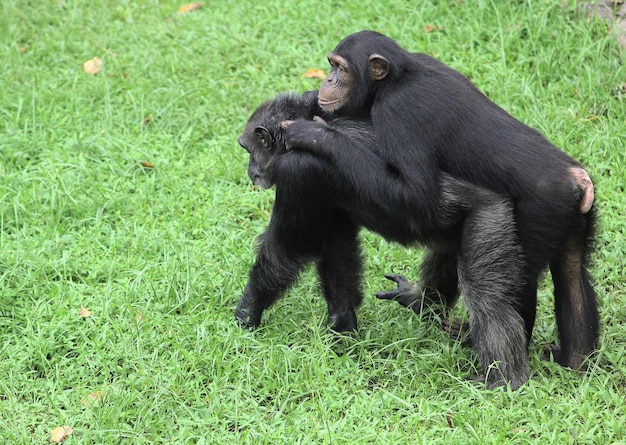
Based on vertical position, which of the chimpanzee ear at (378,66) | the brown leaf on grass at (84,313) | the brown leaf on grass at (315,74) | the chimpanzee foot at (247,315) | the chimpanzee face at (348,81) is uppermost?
the chimpanzee ear at (378,66)

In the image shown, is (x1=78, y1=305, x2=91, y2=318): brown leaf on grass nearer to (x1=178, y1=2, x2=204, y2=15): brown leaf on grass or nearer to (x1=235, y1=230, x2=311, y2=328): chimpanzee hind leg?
(x1=235, y1=230, x2=311, y2=328): chimpanzee hind leg

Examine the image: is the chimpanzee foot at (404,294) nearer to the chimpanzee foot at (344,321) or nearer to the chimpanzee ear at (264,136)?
the chimpanzee foot at (344,321)

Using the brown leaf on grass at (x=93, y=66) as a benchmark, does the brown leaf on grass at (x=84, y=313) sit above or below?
below

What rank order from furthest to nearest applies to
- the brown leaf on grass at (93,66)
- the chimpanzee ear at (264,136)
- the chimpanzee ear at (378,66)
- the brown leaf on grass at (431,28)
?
the brown leaf on grass at (93,66) → the brown leaf on grass at (431,28) → the chimpanzee ear at (264,136) → the chimpanzee ear at (378,66)

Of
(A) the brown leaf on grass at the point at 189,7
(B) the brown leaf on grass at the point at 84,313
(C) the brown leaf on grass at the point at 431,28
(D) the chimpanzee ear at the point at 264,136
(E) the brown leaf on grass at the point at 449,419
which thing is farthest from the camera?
(A) the brown leaf on grass at the point at 189,7

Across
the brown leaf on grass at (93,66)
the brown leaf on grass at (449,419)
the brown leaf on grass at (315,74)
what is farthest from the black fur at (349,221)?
the brown leaf on grass at (93,66)

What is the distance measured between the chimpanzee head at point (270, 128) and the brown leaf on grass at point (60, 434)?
1.73 meters

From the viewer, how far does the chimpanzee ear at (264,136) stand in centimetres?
527

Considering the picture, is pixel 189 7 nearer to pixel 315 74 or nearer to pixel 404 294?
pixel 315 74

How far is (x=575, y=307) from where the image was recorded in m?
4.83

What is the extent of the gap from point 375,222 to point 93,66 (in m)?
4.12

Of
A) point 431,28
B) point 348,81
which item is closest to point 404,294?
point 348,81

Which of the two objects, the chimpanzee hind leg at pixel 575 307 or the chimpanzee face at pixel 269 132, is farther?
the chimpanzee face at pixel 269 132

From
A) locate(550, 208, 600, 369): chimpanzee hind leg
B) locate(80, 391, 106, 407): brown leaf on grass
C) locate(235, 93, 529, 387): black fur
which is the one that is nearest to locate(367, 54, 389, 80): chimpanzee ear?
locate(235, 93, 529, 387): black fur
